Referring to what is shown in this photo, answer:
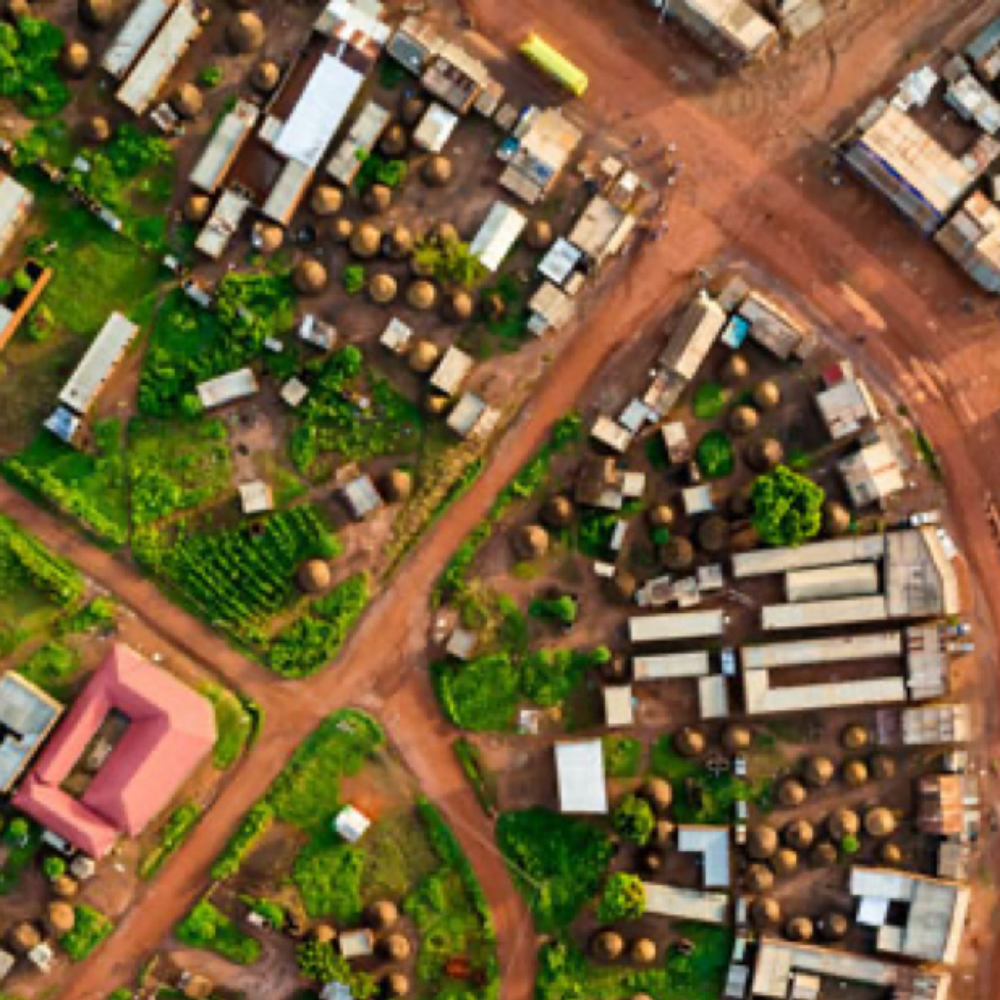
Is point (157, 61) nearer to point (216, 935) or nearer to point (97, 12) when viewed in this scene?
point (97, 12)

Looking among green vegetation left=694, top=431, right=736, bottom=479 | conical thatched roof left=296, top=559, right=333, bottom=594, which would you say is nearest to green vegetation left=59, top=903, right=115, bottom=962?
conical thatched roof left=296, top=559, right=333, bottom=594

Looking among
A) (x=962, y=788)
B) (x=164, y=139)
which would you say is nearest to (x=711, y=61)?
(x=164, y=139)

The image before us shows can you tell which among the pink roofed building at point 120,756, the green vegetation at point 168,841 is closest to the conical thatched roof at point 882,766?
the pink roofed building at point 120,756

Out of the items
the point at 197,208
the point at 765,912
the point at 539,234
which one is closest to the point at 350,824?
the point at 765,912

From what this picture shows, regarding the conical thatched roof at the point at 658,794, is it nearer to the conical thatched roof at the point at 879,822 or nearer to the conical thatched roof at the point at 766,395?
the conical thatched roof at the point at 879,822

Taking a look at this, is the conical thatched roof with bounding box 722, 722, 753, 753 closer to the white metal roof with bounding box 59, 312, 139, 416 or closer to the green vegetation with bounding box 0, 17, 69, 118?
the white metal roof with bounding box 59, 312, 139, 416
